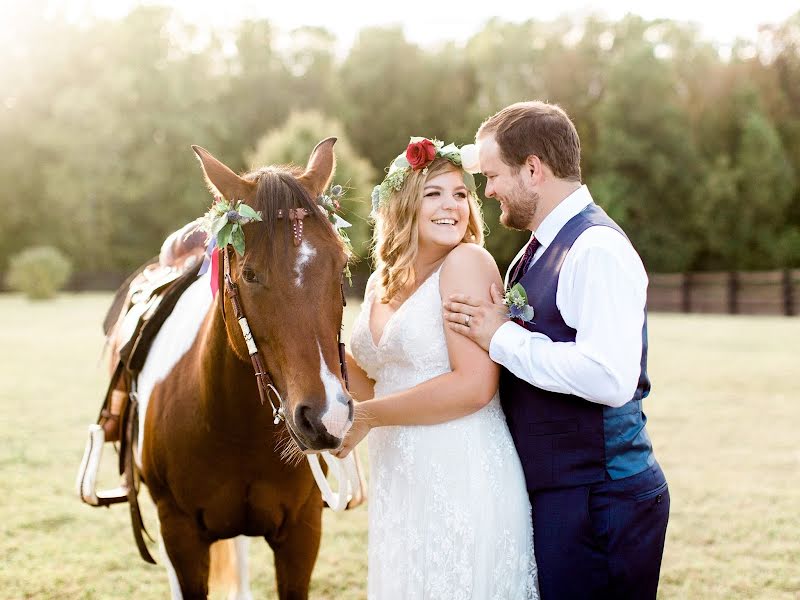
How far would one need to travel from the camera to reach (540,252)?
105 inches

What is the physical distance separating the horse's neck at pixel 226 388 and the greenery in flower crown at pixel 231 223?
42 centimetres

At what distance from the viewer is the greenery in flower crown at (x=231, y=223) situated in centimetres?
256

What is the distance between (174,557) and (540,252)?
210 centimetres

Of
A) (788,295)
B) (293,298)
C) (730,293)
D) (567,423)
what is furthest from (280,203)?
(730,293)

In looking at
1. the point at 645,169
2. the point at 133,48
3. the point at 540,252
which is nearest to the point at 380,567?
the point at 540,252

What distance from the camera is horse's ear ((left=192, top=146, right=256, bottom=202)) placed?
2.71 meters

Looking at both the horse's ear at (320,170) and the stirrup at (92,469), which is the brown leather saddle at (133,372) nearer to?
the stirrup at (92,469)

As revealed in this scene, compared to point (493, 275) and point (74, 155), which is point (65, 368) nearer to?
point (493, 275)

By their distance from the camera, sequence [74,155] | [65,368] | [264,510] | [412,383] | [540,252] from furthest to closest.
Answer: [74,155] → [65,368] → [264,510] → [412,383] → [540,252]

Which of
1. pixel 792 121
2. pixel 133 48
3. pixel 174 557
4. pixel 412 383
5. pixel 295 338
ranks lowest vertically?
pixel 174 557

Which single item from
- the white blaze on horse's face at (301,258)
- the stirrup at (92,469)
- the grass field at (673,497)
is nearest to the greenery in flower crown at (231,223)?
the white blaze on horse's face at (301,258)

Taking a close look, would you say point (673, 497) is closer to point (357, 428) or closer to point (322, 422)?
point (357, 428)

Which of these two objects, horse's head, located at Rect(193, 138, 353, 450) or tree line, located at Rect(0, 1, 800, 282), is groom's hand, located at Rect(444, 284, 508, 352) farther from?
tree line, located at Rect(0, 1, 800, 282)

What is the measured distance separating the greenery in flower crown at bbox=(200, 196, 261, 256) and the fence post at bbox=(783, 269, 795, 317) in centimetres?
2657
